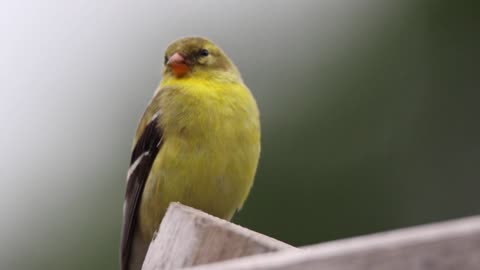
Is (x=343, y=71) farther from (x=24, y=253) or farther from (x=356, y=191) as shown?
(x=24, y=253)

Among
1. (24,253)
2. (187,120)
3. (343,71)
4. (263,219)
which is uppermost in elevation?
(187,120)

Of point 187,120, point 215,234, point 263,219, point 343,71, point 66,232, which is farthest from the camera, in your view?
point 343,71

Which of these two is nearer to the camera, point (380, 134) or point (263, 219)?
point (263, 219)

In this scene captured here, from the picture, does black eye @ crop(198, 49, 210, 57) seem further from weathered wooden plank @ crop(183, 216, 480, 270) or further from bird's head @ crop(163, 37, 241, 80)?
weathered wooden plank @ crop(183, 216, 480, 270)

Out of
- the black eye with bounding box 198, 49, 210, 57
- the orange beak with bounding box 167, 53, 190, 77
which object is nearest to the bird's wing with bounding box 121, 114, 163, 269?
the orange beak with bounding box 167, 53, 190, 77

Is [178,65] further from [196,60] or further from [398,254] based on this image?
[398,254]

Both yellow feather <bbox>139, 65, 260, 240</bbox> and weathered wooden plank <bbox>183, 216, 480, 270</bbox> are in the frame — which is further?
yellow feather <bbox>139, 65, 260, 240</bbox>

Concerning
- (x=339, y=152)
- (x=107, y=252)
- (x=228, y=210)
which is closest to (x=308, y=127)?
(x=339, y=152)

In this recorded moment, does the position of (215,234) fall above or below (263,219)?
above

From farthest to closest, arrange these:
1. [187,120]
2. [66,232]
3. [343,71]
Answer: [343,71]
[66,232]
[187,120]
